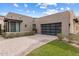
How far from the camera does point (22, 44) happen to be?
23.9ft

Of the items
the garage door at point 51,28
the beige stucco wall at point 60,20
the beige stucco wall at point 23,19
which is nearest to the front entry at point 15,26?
the beige stucco wall at point 23,19

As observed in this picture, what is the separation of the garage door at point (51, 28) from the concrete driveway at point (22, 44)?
256mm

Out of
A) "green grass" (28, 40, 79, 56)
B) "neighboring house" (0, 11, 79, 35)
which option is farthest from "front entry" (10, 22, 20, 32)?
"green grass" (28, 40, 79, 56)

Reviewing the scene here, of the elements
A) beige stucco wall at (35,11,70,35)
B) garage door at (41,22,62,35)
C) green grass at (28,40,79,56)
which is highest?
beige stucco wall at (35,11,70,35)

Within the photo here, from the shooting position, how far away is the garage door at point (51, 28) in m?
7.80

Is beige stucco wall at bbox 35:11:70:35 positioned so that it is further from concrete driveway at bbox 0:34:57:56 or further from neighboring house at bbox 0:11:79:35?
concrete driveway at bbox 0:34:57:56

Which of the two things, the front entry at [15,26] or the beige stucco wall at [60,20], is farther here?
the beige stucco wall at [60,20]

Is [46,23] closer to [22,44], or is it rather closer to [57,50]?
[22,44]

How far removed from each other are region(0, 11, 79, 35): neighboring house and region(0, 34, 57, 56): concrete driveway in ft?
1.43

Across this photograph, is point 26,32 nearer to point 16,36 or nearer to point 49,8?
point 16,36

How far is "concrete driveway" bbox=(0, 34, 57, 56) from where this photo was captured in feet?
20.3

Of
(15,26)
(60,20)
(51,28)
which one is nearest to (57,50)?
(51,28)

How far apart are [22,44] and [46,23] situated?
206 cm

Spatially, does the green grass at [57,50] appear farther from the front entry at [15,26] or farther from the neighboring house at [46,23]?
the front entry at [15,26]
